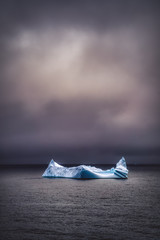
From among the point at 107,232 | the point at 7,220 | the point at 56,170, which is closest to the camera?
the point at 107,232

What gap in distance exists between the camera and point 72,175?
64.6 meters

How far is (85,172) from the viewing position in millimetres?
60375

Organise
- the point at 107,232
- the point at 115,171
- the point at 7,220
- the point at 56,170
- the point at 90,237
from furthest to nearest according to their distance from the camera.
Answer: the point at 56,170, the point at 115,171, the point at 7,220, the point at 107,232, the point at 90,237

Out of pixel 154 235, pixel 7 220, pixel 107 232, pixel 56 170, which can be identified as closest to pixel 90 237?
pixel 107 232

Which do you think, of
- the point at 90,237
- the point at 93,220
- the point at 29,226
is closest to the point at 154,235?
the point at 90,237

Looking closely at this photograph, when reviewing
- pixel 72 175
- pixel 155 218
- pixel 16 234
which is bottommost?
pixel 16 234

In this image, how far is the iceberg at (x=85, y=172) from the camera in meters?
60.8

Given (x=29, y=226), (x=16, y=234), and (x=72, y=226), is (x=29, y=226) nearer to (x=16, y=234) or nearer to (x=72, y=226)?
(x=16, y=234)

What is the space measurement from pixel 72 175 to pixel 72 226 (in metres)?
48.5

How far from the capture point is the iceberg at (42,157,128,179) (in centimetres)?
6075

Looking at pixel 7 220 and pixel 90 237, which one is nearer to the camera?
pixel 90 237

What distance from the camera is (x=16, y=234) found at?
1473 cm

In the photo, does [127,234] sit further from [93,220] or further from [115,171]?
[115,171]

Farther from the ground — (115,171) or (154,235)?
(115,171)
